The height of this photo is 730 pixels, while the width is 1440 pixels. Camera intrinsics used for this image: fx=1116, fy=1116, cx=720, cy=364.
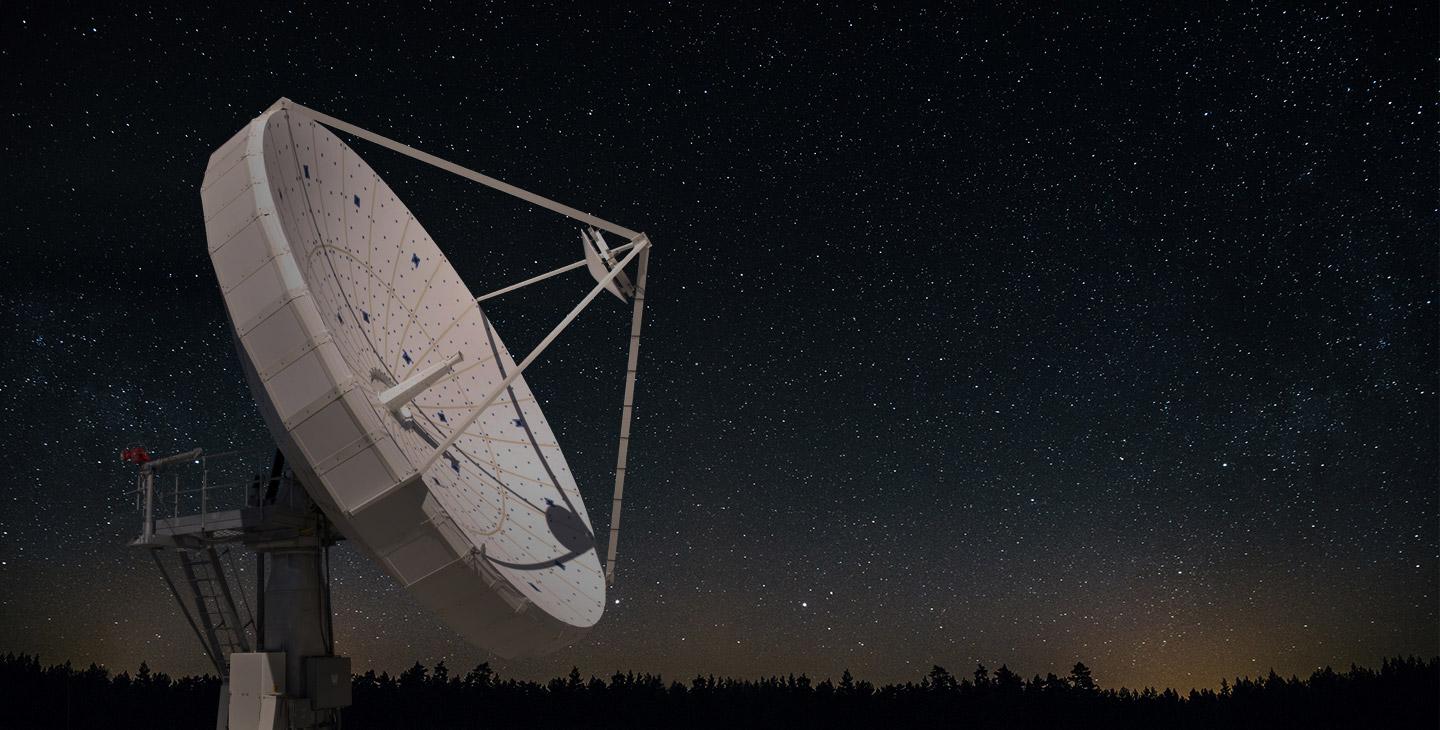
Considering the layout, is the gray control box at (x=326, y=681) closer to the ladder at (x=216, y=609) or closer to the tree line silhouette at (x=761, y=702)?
the ladder at (x=216, y=609)

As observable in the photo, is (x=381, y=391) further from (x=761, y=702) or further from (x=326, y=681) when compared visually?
(x=761, y=702)

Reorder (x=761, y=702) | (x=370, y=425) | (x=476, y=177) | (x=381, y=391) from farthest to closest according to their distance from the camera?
(x=761, y=702) < (x=476, y=177) < (x=381, y=391) < (x=370, y=425)

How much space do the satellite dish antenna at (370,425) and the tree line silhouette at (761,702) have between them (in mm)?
31526

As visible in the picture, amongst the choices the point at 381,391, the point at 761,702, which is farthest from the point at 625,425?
the point at 761,702

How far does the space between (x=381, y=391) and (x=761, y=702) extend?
4073cm

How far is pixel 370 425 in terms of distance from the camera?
8.52m

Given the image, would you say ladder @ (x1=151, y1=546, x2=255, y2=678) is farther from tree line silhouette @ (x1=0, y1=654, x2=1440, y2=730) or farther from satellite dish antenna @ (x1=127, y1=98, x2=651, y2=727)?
tree line silhouette @ (x1=0, y1=654, x2=1440, y2=730)

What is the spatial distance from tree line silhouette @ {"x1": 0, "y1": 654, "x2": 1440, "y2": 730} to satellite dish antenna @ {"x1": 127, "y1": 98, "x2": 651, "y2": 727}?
3153cm

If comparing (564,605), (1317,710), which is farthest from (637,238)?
(1317,710)

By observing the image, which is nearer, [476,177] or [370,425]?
[370,425]

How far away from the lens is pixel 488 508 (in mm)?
11617

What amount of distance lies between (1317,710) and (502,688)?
1314 inches

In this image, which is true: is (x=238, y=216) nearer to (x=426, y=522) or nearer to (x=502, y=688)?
(x=426, y=522)

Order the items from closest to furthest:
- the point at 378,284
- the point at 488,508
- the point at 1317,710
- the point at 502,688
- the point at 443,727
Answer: the point at 488,508 → the point at 378,284 → the point at 1317,710 → the point at 443,727 → the point at 502,688
